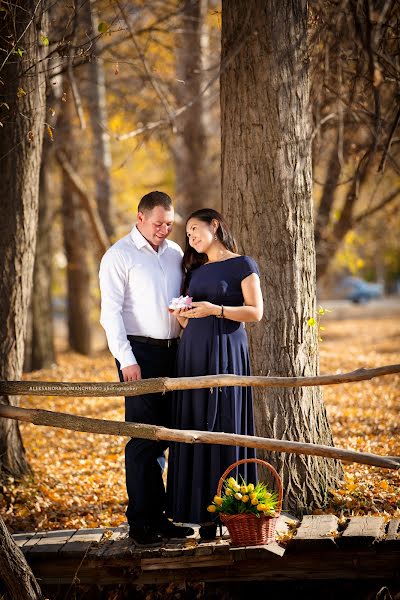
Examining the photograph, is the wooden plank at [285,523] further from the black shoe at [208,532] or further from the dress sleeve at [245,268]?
the dress sleeve at [245,268]

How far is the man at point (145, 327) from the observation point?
16.8 feet

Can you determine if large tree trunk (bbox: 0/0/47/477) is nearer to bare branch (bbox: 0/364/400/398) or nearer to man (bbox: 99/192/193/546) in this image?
man (bbox: 99/192/193/546)

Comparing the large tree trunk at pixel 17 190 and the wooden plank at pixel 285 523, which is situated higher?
the large tree trunk at pixel 17 190

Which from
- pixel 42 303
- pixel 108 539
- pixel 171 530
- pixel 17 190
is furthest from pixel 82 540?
pixel 42 303

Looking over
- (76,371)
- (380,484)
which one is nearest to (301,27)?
(380,484)

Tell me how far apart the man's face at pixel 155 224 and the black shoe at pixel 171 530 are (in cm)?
189

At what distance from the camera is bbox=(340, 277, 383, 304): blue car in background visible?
1449 inches

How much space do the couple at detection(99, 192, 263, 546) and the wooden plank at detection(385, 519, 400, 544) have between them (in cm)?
92

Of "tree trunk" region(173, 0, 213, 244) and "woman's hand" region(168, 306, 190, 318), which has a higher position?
"tree trunk" region(173, 0, 213, 244)

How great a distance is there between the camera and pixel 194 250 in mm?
5289

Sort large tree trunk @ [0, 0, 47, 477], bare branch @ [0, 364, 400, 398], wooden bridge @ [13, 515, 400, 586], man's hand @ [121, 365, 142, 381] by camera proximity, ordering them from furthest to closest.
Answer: large tree trunk @ [0, 0, 47, 477], man's hand @ [121, 365, 142, 381], wooden bridge @ [13, 515, 400, 586], bare branch @ [0, 364, 400, 398]

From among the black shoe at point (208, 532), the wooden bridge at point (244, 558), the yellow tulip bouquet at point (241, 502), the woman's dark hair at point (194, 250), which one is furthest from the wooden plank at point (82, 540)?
the woman's dark hair at point (194, 250)

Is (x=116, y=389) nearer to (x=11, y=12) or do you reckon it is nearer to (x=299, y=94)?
(x=299, y=94)

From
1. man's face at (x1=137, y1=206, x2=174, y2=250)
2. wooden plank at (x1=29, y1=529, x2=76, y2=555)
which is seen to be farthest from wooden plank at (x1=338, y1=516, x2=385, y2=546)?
man's face at (x1=137, y1=206, x2=174, y2=250)
